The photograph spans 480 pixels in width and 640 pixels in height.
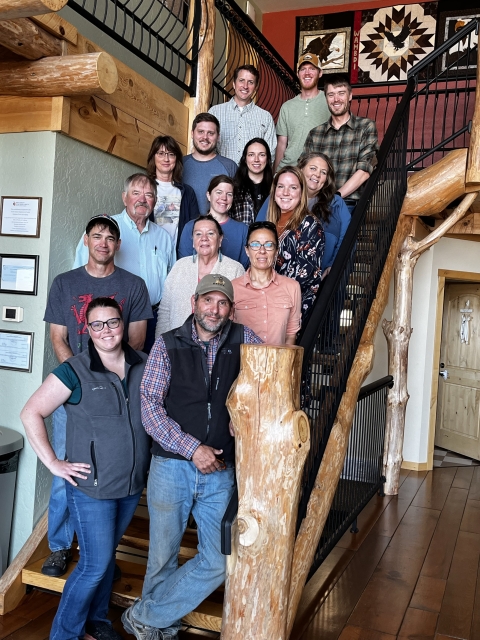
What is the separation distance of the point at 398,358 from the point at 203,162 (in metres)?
2.93

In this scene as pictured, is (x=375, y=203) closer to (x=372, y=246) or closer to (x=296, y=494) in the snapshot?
(x=372, y=246)

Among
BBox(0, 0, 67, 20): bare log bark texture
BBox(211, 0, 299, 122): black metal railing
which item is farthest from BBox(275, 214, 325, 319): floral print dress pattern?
BBox(211, 0, 299, 122): black metal railing

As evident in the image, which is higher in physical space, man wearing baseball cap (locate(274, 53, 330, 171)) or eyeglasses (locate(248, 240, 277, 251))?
man wearing baseball cap (locate(274, 53, 330, 171))

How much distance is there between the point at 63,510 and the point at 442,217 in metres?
4.28

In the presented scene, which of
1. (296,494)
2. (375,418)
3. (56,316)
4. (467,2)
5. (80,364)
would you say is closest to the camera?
(296,494)

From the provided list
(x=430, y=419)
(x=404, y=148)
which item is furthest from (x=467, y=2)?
(x=430, y=419)

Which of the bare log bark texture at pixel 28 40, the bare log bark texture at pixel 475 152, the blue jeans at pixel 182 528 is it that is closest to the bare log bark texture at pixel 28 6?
the bare log bark texture at pixel 28 40

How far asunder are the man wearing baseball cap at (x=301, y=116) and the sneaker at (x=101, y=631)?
3231mm

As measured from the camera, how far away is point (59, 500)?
3.00m

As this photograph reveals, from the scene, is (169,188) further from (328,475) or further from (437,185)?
(437,185)

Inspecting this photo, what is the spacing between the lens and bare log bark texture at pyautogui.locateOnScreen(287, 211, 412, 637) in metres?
2.77

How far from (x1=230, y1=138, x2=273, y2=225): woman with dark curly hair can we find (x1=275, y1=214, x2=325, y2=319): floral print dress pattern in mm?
601

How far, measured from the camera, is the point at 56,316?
3.00 meters

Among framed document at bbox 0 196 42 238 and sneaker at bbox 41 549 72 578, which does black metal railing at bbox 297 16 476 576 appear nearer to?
sneaker at bbox 41 549 72 578
